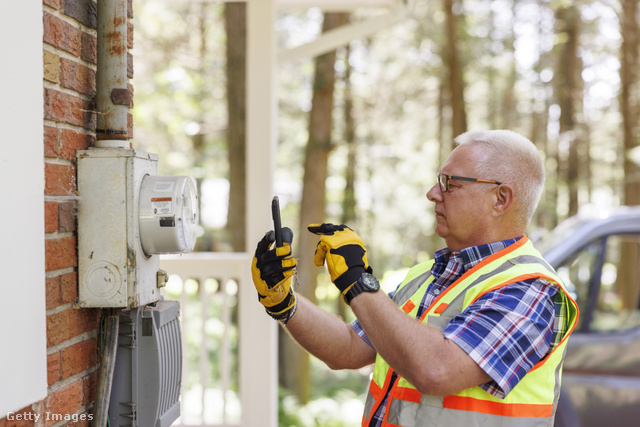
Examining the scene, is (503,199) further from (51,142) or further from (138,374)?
(51,142)

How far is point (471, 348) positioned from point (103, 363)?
37.8 inches

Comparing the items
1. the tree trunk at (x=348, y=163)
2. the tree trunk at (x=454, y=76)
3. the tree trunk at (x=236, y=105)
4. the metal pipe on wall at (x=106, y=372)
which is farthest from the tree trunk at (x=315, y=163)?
the metal pipe on wall at (x=106, y=372)

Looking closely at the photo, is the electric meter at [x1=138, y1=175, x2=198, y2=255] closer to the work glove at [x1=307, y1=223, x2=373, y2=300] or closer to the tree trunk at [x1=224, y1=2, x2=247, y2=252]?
the work glove at [x1=307, y1=223, x2=373, y2=300]

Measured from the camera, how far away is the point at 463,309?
1.80m

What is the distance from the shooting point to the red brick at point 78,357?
1577 mm

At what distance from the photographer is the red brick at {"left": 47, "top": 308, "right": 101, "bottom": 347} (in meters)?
1.51

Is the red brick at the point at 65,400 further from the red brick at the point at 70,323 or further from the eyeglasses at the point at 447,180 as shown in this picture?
the eyeglasses at the point at 447,180

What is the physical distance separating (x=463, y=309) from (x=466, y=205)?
342 mm

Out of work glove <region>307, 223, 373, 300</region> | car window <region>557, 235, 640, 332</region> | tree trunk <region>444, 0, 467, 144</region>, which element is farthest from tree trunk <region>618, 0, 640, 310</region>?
work glove <region>307, 223, 373, 300</region>

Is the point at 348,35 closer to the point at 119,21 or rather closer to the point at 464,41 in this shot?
the point at 119,21

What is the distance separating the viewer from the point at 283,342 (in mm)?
8727

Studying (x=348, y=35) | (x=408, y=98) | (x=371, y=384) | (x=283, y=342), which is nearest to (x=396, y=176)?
(x=408, y=98)

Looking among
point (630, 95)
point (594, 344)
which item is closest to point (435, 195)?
point (594, 344)

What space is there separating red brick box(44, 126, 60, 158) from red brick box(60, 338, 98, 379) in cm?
49
